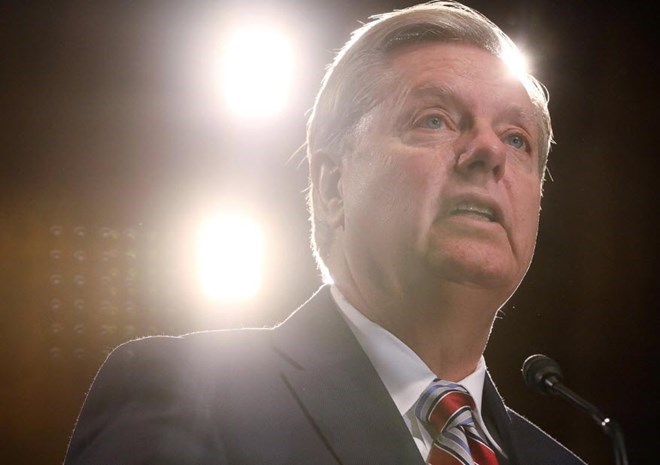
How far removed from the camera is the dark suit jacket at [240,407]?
1.02m

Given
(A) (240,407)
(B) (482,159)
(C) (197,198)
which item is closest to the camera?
(A) (240,407)

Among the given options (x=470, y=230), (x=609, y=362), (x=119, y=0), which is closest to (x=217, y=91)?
(x=119, y=0)

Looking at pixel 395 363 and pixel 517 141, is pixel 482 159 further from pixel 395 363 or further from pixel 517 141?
pixel 395 363

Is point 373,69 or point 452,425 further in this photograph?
point 373,69

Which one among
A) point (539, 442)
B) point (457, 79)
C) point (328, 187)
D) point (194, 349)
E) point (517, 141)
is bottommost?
point (539, 442)

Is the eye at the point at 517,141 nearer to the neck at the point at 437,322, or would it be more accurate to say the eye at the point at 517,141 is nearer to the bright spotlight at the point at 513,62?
the bright spotlight at the point at 513,62

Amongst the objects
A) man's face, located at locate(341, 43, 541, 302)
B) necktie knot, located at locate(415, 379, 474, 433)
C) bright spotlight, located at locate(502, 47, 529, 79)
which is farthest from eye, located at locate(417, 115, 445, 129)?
necktie knot, located at locate(415, 379, 474, 433)

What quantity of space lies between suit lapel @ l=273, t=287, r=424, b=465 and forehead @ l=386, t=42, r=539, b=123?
1.51 ft

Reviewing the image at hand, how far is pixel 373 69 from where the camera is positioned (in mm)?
1396

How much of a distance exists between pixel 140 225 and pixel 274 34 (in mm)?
825

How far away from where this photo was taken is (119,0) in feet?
7.78

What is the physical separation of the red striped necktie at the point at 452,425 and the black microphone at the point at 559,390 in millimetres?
202

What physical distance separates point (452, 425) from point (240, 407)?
0.37m

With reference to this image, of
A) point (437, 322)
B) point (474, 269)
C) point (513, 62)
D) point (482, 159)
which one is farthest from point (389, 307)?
point (513, 62)
